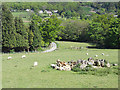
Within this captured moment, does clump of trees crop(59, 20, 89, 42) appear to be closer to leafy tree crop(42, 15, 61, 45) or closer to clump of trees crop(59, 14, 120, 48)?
clump of trees crop(59, 14, 120, 48)

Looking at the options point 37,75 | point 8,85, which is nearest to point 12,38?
point 37,75

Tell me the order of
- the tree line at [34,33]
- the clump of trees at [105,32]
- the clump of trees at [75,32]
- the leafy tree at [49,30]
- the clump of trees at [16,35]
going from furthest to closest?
1. the clump of trees at [75,32]
2. the leafy tree at [49,30]
3. the clump of trees at [105,32]
4. the tree line at [34,33]
5. the clump of trees at [16,35]

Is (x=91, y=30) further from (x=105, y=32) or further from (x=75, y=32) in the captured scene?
(x=75, y=32)

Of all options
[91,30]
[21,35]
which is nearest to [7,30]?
[21,35]

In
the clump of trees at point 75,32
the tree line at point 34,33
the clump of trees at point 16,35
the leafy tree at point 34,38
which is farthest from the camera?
the clump of trees at point 75,32

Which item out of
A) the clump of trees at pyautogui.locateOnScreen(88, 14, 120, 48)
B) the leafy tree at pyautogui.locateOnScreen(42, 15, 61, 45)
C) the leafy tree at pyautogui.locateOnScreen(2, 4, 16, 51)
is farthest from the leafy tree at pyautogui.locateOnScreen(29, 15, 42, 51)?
the clump of trees at pyautogui.locateOnScreen(88, 14, 120, 48)

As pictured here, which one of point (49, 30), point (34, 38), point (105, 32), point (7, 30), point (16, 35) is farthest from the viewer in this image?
point (105, 32)

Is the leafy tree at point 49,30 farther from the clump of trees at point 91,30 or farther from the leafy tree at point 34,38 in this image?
the clump of trees at point 91,30

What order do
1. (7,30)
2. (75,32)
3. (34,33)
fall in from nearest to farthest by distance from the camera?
(7,30) < (34,33) < (75,32)

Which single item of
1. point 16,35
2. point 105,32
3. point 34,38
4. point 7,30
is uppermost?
point 7,30

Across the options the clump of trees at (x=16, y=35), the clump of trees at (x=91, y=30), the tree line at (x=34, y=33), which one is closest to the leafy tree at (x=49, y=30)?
the tree line at (x=34, y=33)

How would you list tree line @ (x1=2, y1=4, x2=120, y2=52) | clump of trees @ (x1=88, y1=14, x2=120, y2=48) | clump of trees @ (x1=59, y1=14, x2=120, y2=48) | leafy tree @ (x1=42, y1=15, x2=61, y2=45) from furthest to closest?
clump of trees @ (x1=59, y1=14, x2=120, y2=48) → leafy tree @ (x1=42, y1=15, x2=61, y2=45) → clump of trees @ (x1=88, y1=14, x2=120, y2=48) → tree line @ (x1=2, y1=4, x2=120, y2=52)

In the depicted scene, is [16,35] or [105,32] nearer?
[16,35]

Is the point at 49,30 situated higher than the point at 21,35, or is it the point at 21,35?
the point at 49,30
